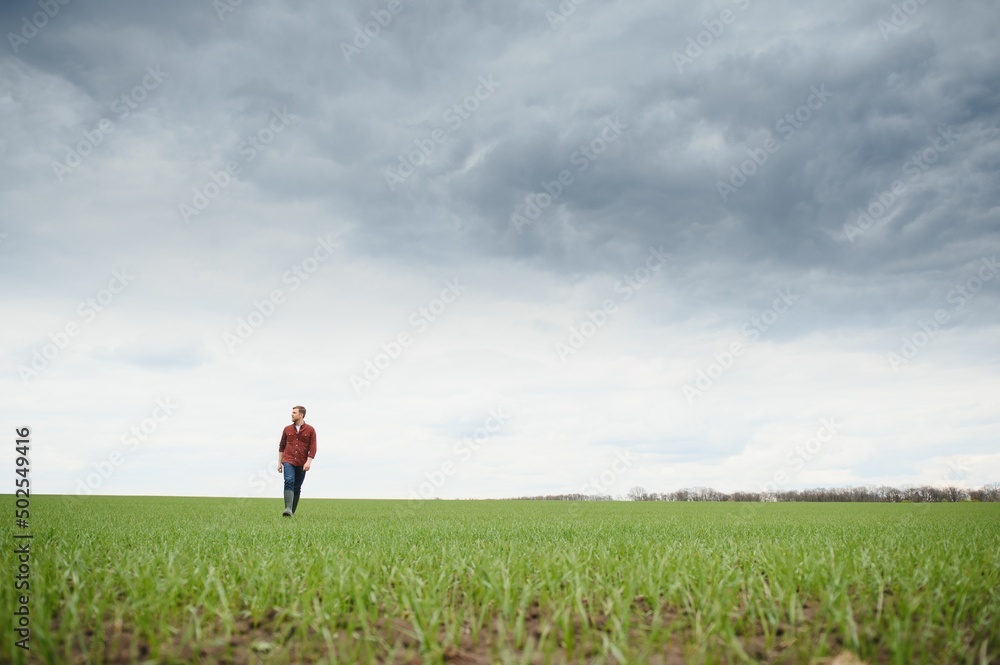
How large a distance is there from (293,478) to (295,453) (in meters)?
0.58

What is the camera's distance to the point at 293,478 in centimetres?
1381

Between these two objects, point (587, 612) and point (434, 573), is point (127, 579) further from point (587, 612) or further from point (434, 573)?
point (587, 612)

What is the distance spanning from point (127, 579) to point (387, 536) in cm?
451

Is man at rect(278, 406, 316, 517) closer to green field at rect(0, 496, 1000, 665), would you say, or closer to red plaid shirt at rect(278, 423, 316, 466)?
red plaid shirt at rect(278, 423, 316, 466)

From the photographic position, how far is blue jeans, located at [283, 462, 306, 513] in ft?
45.0

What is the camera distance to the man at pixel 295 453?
1376cm

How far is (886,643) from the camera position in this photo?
3293 millimetres

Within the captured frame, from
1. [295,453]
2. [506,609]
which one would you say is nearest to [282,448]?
[295,453]

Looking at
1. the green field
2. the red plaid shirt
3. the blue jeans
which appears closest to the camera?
the green field

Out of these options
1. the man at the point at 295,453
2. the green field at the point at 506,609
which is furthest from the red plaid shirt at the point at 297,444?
the green field at the point at 506,609

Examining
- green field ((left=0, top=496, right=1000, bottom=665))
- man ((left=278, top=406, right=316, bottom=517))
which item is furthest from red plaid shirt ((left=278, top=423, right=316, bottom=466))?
green field ((left=0, top=496, right=1000, bottom=665))

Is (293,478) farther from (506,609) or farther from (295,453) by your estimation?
(506,609)

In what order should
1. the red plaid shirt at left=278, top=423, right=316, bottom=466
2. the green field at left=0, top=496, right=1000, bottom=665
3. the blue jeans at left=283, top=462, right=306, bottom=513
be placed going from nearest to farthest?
the green field at left=0, top=496, right=1000, bottom=665, the blue jeans at left=283, top=462, right=306, bottom=513, the red plaid shirt at left=278, top=423, right=316, bottom=466

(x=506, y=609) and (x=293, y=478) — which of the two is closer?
(x=506, y=609)
